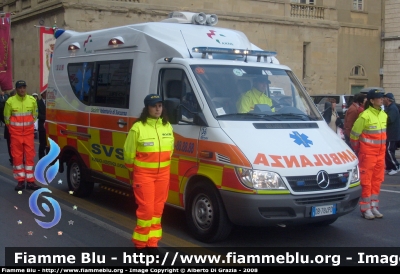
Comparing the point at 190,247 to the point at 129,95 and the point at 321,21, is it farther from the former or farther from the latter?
the point at 321,21

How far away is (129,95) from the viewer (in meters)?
8.25

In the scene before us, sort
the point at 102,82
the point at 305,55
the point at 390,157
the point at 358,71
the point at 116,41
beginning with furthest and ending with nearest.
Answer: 1. the point at 358,71
2. the point at 305,55
3. the point at 390,157
4. the point at 102,82
5. the point at 116,41

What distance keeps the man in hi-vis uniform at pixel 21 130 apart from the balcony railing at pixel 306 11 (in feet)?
71.7

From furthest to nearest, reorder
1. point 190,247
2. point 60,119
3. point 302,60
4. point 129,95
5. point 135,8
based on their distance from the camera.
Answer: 1. point 302,60
2. point 135,8
3. point 60,119
4. point 129,95
5. point 190,247

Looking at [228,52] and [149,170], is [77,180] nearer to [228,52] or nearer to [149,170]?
[228,52]

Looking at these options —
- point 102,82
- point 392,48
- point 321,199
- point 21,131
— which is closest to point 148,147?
point 321,199

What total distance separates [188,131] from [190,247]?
1.44m

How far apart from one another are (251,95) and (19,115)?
4833 millimetres

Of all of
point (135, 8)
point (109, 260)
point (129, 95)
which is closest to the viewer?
point (109, 260)

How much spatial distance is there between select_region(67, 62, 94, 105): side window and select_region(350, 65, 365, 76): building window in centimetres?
2591

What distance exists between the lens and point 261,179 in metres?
6.45

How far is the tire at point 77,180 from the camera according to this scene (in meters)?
9.69

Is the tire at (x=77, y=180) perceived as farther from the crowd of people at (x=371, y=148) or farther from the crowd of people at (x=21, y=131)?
the crowd of people at (x=371, y=148)
